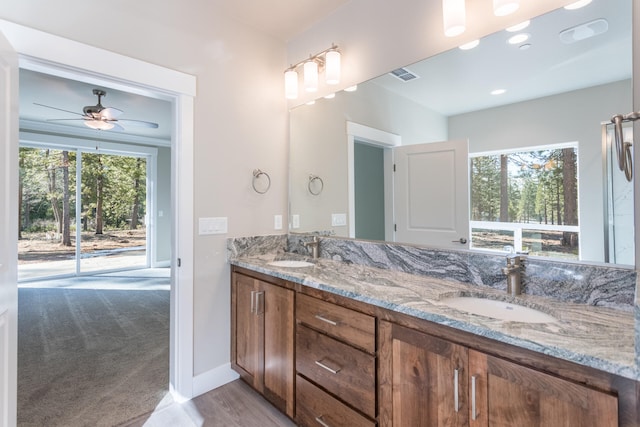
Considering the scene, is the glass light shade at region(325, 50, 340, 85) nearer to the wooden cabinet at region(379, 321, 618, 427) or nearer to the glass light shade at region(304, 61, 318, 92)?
the glass light shade at region(304, 61, 318, 92)

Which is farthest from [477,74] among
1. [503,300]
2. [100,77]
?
[100,77]

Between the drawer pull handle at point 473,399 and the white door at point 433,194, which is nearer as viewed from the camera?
the drawer pull handle at point 473,399

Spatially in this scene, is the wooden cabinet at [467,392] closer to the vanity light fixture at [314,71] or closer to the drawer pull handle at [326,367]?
the drawer pull handle at [326,367]

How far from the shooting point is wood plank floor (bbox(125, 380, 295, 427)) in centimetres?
182

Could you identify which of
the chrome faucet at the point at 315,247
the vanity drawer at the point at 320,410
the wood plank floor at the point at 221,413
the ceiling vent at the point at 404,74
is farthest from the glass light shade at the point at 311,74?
the wood plank floor at the point at 221,413

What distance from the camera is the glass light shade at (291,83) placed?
7.95ft

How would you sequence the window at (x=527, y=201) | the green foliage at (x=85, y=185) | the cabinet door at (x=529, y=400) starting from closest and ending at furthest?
the cabinet door at (x=529, y=400), the window at (x=527, y=201), the green foliage at (x=85, y=185)

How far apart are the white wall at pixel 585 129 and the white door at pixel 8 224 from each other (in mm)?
2262

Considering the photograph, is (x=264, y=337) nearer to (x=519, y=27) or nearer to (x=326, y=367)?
(x=326, y=367)

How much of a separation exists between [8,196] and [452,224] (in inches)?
84.0

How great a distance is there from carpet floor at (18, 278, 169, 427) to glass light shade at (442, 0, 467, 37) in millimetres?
2734

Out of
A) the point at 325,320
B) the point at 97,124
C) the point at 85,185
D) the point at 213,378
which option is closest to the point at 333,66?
the point at 325,320

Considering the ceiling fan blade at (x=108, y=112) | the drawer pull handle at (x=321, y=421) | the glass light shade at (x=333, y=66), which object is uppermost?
the ceiling fan blade at (x=108, y=112)

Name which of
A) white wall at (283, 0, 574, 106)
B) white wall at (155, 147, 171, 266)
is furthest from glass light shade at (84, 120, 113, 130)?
white wall at (283, 0, 574, 106)
